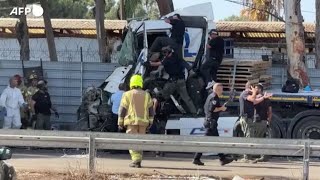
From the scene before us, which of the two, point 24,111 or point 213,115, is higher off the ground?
point 213,115

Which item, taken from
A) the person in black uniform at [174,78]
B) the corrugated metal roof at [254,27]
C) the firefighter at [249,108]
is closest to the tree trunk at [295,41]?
the person in black uniform at [174,78]

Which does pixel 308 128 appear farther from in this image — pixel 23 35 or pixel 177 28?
pixel 23 35

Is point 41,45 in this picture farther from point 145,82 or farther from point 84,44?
point 145,82

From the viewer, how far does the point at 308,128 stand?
17.1 meters

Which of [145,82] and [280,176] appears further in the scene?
[145,82]

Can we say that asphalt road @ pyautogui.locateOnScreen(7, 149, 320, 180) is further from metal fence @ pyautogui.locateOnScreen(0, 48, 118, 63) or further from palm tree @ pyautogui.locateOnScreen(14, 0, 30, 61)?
palm tree @ pyautogui.locateOnScreen(14, 0, 30, 61)

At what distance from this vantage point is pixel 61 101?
21.6 m

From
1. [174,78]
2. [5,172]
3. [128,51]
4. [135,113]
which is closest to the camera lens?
[5,172]

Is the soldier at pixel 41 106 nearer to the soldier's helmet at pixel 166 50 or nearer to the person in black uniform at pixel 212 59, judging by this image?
the soldier's helmet at pixel 166 50

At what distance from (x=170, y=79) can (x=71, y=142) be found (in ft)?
16.2

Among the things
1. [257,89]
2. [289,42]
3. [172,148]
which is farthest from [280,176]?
[289,42]

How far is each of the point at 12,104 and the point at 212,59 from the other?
206 inches

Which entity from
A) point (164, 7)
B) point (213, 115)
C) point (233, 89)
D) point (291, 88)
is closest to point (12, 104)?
point (233, 89)

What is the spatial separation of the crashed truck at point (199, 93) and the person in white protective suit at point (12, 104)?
2286mm
